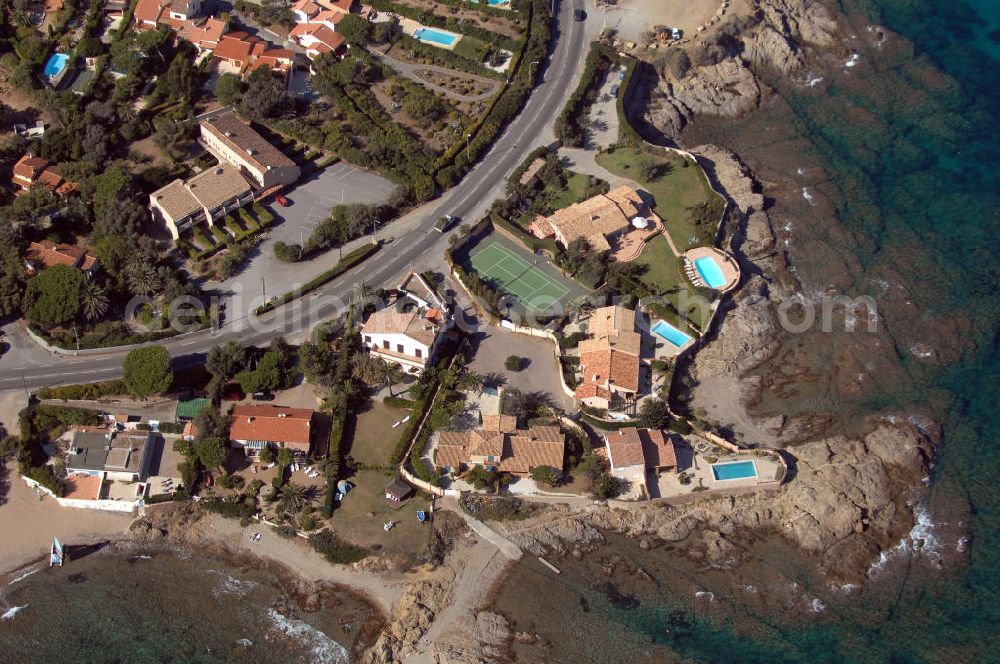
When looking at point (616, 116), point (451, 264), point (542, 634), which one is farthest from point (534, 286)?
point (542, 634)

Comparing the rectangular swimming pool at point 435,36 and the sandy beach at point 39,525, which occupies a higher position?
the rectangular swimming pool at point 435,36

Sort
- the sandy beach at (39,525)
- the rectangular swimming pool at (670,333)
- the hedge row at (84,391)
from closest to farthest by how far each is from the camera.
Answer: the sandy beach at (39,525) → the hedge row at (84,391) → the rectangular swimming pool at (670,333)

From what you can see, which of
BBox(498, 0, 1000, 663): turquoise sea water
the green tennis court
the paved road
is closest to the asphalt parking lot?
the green tennis court

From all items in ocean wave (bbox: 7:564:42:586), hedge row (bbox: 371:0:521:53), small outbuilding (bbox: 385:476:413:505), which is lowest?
ocean wave (bbox: 7:564:42:586)

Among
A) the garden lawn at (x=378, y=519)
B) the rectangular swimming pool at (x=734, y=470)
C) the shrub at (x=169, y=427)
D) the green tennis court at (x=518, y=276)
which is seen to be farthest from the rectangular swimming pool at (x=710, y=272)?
the shrub at (x=169, y=427)

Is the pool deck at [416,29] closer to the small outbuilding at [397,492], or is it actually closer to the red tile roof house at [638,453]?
the red tile roof house at [638,453]

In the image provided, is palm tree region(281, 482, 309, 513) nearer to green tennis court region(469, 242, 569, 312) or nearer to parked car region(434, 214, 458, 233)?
→ green tennis court region(469, 242, 569, 312)

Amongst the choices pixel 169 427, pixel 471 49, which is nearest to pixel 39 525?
pixel 169 427

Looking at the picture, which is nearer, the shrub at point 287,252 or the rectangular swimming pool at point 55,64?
the shrub at point 287,252
